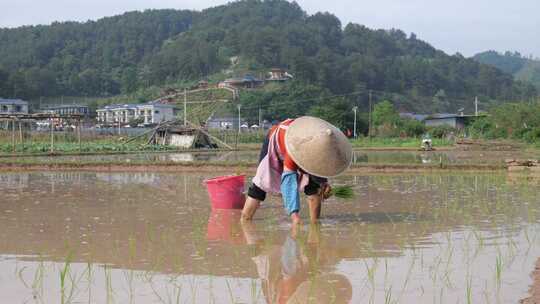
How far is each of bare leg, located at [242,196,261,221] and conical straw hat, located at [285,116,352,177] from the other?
815 millimetres

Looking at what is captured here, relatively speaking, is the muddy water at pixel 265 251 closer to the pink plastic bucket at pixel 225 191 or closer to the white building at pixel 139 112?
the pink plastic bucket at pixel 225 191

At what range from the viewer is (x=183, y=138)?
35188 millimetres

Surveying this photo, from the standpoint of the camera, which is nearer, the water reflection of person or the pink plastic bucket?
the water reflection of person

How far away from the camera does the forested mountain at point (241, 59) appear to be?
95.2m

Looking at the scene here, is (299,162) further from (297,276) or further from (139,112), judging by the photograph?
(139,112)

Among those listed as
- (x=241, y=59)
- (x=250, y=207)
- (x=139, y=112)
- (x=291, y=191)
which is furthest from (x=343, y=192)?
(x=241, y=59)

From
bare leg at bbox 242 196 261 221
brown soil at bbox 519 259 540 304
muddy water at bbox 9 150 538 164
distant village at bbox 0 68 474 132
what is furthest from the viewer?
distant village at bbox 0 68 474 132

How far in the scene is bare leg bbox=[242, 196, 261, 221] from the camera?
7.03m

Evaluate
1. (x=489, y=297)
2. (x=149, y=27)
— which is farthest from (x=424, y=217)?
(x=149, y=27)

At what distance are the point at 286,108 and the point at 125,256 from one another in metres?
62.4

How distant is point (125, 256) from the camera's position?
5.12m

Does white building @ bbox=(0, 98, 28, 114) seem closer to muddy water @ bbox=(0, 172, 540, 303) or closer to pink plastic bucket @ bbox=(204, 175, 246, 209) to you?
muddy water @ bbox=(0, 172, 540, 303)

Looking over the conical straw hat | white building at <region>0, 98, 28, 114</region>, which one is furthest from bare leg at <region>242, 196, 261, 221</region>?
white building at <region>0, 98, 28, 114</region>

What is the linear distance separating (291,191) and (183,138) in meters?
29.1
